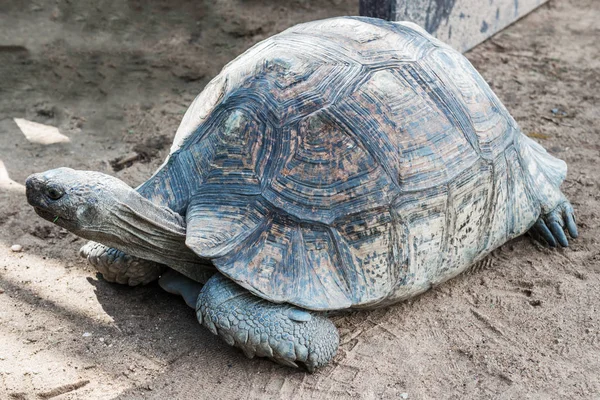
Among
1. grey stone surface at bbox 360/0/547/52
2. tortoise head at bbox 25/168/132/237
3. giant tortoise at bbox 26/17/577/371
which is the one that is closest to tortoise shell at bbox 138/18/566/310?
giant tortoise at bbox 26/17/577/371

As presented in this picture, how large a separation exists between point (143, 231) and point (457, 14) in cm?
385

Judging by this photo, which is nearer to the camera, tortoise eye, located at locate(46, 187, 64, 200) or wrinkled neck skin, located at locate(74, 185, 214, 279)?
tortoise eye, located at locate(46, 187, 64, 200)

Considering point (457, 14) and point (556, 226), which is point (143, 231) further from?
point (457, 14)

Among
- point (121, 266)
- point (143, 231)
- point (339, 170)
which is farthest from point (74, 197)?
point (339, 170)

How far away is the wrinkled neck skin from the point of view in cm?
298

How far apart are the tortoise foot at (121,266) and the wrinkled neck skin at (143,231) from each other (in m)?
0.23

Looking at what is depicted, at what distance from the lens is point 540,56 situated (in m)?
6.16

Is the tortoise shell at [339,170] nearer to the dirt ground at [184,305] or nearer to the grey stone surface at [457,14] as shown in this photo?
the dirt ground at [184,305]

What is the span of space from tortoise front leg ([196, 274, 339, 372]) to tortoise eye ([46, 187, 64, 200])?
778 mm

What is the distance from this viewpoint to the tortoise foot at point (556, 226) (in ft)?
12.8

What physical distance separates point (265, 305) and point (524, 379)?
1211 millimetres

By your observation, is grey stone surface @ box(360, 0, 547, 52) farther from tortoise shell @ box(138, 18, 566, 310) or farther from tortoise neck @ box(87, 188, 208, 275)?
tortoise neck @ box(87, 188, 208, 275)

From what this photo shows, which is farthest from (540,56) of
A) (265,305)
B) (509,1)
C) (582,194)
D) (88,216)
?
(88,216)

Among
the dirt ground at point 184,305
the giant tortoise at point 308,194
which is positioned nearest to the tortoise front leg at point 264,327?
the giant tortoise at point 308,194
